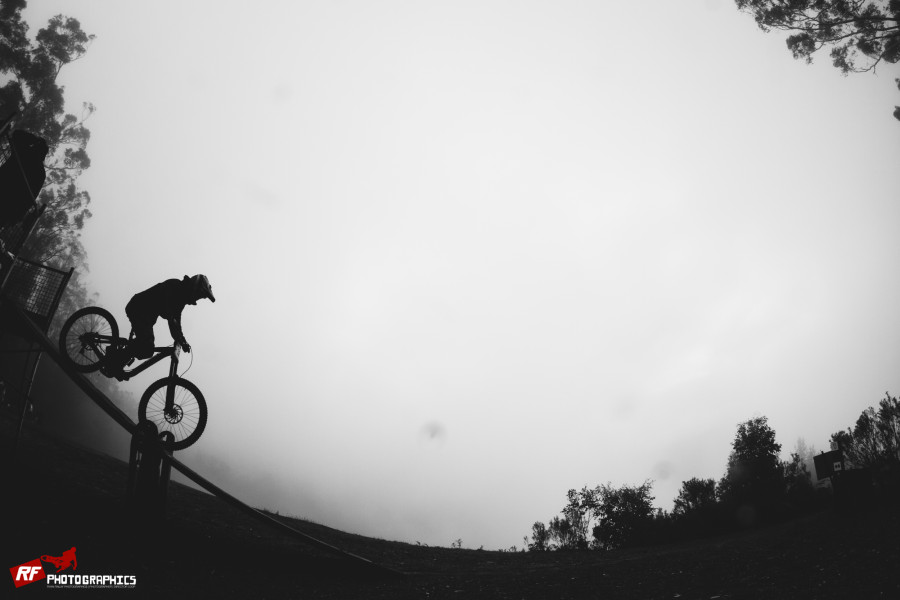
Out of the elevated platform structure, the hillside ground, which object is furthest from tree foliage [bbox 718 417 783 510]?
the elevated platform structure

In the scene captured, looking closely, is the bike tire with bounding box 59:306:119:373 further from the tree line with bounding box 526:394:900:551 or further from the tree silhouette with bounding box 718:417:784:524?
the tree silhouette with bounding box 718:417:784:524

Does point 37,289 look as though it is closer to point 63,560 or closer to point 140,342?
point 140,342

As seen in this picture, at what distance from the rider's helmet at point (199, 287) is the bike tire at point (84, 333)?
1.69m

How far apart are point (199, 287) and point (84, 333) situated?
2.40m

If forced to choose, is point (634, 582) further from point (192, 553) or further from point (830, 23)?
point (830, 23)

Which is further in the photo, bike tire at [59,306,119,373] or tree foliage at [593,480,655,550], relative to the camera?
tree foliage at [593,480,655,550]

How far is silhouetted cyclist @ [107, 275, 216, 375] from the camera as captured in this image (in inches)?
300

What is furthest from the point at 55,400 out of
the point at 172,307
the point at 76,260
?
the point at 172,307

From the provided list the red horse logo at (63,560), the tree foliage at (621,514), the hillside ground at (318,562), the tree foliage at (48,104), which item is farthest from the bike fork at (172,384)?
the tree foliage at (621,514)

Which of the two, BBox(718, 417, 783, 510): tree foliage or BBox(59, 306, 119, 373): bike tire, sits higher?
BBox(718, 417, 783, 510): tree foliage

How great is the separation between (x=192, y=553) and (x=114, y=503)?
2509 millimetres

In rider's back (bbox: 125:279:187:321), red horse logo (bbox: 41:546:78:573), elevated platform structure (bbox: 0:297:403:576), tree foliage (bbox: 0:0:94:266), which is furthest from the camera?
tree foliage (bbox: 0:0:94:266)

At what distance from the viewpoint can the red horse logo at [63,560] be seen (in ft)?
20.2

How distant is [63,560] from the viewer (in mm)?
6289
